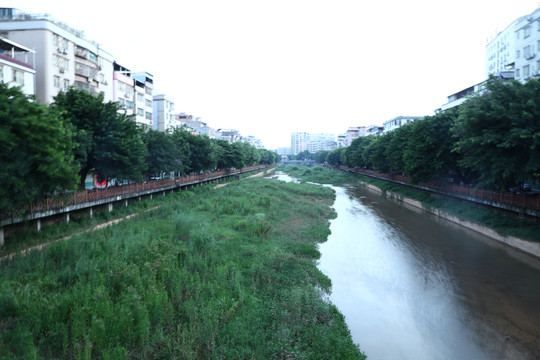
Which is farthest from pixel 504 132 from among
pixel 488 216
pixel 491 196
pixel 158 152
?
pixel 158 152

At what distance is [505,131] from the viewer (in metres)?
17.1

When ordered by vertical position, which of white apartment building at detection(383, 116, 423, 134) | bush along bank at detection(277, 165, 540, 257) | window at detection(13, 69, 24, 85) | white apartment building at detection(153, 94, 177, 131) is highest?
white apartment building at detection(383, 116, 423, 134)

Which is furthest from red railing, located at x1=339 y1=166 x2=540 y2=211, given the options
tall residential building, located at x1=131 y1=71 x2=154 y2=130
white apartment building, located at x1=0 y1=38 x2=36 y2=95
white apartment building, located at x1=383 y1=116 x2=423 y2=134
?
white apartment building, located at x1=383 y1=116 x2=423 y2=134

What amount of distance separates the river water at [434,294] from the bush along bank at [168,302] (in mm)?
1312

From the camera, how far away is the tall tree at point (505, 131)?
15.7 metres

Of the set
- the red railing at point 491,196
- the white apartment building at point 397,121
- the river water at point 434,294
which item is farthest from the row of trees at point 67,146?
the white apartment building at point 397,121

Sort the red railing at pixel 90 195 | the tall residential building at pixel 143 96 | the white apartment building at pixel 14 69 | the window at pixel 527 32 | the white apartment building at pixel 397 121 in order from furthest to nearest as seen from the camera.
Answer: the white apartment building at pixel 397 121
the tall residential building at pixel 143 96
the window at pixel 527 32
the white apartment building at pixel 14 69
the red railing at pixel 90 195

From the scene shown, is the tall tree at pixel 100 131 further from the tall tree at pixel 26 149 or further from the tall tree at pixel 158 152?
the tall tree at pixel 158 152

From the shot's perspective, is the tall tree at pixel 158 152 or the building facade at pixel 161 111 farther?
the building facade at pixel 161 111

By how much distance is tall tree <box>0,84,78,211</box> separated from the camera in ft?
37.6

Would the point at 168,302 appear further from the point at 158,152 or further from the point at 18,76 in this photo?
the point at 18,76

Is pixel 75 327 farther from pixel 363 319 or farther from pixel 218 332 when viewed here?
pixel 363 319

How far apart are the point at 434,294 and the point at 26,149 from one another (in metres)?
17.3

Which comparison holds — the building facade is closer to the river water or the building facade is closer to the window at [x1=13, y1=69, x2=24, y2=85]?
the window at [x1=13, y1=69, x2=24, y2=85]
